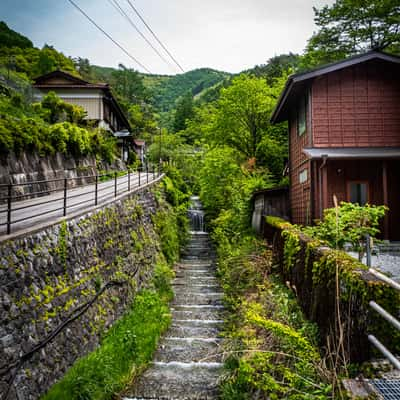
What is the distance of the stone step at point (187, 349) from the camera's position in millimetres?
9180

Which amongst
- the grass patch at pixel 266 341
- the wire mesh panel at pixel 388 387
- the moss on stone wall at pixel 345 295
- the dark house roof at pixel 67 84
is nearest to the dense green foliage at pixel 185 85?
the dark house roof at pixel 67 84

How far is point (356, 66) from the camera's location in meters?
13.0

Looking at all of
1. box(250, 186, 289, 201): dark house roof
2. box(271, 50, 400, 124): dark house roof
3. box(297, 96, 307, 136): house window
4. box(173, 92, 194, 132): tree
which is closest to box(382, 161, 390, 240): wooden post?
box(297, 96, 307, 136): house window

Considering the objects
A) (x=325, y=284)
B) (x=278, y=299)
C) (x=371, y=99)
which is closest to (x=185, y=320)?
(x=278, y=299)

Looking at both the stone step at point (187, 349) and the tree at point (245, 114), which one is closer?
the stone step at point (187, 349)

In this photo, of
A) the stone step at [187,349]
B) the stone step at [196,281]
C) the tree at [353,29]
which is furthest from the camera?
the tree at [353,29]

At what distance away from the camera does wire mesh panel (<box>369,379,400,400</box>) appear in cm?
362

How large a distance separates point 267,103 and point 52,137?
1413cm

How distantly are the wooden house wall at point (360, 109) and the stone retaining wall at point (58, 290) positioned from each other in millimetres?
8258

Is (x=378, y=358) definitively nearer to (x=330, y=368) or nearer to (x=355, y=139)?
(x=330, y=368)

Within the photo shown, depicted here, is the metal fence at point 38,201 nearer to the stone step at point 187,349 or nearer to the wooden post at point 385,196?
the stone step at point 187,349

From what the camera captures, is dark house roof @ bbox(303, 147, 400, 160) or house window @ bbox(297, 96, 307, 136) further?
house window @ bbox(297, 96, 307, 136)

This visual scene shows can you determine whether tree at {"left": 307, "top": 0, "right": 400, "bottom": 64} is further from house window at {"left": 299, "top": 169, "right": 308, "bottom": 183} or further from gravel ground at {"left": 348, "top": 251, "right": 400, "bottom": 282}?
gravel ground at {"left": 348, "top": 251, "right": 400, "bottom": 282}

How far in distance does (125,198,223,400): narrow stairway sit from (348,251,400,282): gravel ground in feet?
14.8
